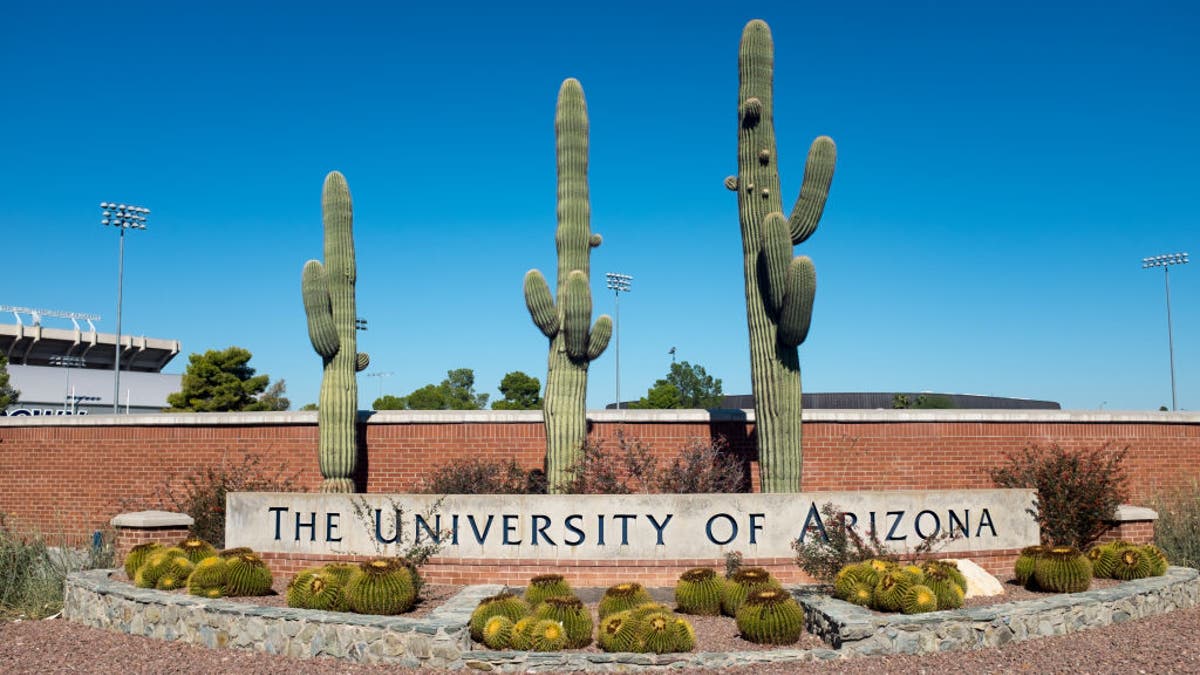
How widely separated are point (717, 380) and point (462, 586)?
173ft

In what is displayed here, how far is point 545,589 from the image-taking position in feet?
31.1

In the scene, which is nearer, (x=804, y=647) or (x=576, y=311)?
(x=804, y=647)

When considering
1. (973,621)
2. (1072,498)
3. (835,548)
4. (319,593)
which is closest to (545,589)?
(319,593)

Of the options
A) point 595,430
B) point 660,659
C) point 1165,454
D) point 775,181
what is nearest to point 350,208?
point 595,430

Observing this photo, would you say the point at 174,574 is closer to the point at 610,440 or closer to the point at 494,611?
the point at 494,611

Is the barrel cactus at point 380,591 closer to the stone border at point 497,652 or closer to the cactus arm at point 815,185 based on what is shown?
the stone border at point 497,652

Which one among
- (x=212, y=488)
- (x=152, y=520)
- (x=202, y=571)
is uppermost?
(x=212, y=488)

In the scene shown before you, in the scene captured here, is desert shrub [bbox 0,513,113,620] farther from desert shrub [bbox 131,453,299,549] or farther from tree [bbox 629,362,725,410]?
tree [bbox 629,362,725,410]

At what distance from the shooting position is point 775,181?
14.4 meters

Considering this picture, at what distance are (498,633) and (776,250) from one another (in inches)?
276

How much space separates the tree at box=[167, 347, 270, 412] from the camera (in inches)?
1535

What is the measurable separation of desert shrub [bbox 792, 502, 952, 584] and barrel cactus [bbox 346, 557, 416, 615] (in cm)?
412

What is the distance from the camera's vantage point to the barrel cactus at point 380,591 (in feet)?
29.4

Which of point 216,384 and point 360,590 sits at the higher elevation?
point 216,384
